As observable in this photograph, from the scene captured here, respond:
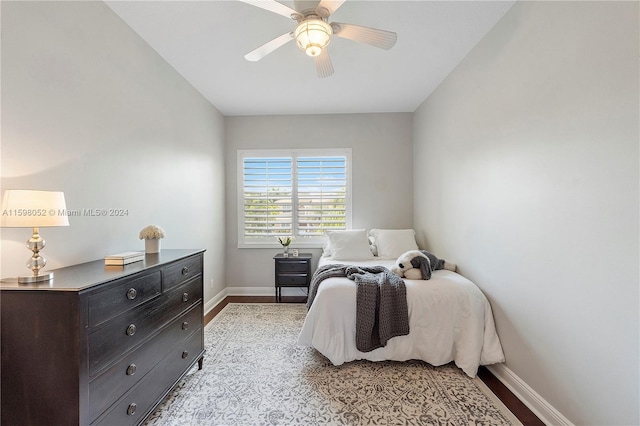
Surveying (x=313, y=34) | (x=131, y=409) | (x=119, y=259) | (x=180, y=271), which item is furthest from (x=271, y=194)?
(x=131, y=409)

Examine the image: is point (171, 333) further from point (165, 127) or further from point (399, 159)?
point (399, 159)

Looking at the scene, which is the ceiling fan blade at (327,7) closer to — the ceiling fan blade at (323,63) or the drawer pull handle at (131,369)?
the ceiling fan blade at (323,63)

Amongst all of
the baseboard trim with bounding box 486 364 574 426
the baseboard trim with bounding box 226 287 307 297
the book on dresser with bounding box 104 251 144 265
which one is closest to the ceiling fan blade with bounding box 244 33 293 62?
the book on dresser with bounding box 104 251 144 265

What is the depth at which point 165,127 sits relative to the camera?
2750 millimetres

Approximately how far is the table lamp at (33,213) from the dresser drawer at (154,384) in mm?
764

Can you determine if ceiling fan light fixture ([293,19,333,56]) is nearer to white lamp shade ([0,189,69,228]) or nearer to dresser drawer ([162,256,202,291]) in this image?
white lamp shade ([0,189,69,228])

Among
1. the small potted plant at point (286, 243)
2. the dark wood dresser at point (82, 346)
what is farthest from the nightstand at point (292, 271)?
the dark wood dresser at point (82, 346)

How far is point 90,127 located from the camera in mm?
1883

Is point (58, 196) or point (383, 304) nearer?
point (58, 196)

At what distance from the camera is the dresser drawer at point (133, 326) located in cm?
132

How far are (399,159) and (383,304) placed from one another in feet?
8.66

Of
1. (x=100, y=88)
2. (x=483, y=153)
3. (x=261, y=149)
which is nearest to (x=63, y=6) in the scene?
(x=100, y=88)

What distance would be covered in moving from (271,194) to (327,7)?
9.85ft

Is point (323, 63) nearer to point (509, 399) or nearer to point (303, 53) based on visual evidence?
point (303, 53)
